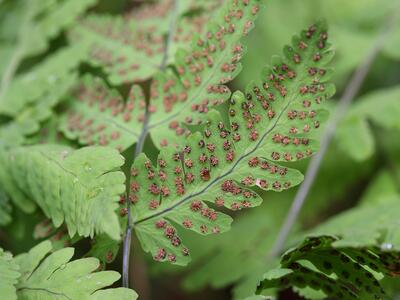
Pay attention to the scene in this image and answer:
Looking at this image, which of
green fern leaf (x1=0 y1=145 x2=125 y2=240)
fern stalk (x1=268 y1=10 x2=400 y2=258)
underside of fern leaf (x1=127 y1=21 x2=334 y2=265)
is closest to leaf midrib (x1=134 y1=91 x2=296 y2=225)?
underside of fern leaf (x1=127 y1=21 x2=334 y2=265)

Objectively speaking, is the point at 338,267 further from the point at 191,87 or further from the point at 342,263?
the point at 191,87

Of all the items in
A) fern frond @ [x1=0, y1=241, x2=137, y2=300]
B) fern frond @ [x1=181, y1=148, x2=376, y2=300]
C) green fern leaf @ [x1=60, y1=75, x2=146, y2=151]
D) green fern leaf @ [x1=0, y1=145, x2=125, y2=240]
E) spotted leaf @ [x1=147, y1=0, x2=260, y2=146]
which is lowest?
fern frond @ [x1=181, y1=148, x2=376, y2=300]

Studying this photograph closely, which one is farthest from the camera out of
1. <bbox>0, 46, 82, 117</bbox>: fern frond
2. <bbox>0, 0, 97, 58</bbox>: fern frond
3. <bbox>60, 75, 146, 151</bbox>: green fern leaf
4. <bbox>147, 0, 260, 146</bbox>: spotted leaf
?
<bbox>0, 0, 97, 58</bbox>: fern frond

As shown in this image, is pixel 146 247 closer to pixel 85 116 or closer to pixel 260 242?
pixel 85 116

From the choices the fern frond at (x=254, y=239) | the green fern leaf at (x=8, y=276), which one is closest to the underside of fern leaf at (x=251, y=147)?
the green fern leaf at (x=8, y=276)

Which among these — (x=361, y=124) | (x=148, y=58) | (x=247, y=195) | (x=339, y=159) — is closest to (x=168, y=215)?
(x=247, y=195)

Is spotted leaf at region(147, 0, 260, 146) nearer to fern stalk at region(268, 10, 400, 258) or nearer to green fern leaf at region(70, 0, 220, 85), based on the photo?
green fern leaf at region(70, 0, 220, 85)

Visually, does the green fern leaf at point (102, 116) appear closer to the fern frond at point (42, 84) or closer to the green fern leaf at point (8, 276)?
the fern frond at point (42, 84)
